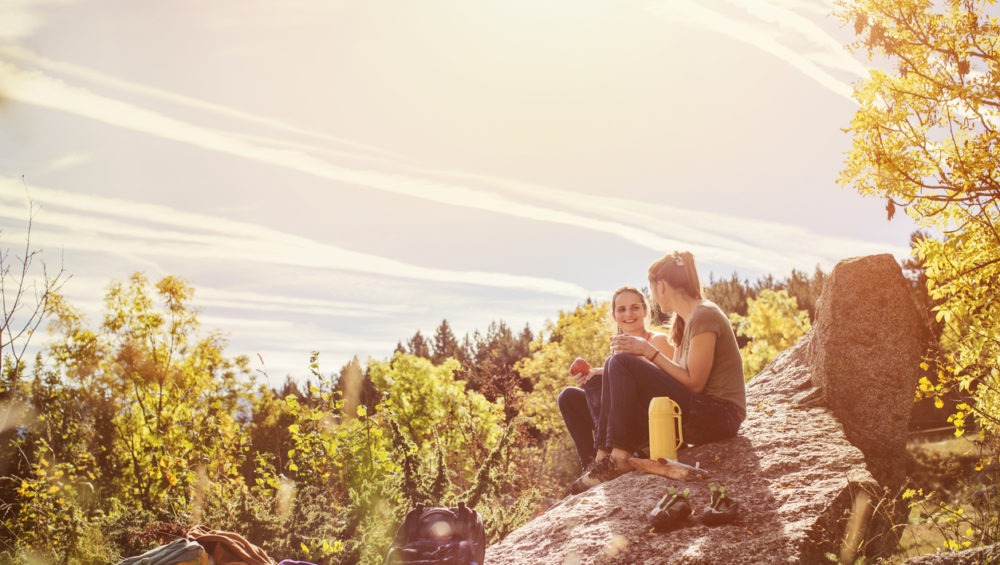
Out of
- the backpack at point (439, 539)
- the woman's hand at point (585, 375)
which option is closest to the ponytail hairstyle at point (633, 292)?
the woman's hand at point (585, 375)

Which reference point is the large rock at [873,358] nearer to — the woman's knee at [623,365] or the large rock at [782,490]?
the large rock at [782,490]

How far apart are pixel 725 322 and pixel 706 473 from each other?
2.99ft

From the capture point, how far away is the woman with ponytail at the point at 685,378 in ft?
13.5

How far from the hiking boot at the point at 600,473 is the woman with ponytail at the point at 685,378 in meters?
0.05

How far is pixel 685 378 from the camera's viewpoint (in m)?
4.12

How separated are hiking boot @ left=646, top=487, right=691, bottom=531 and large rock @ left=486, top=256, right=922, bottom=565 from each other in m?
0.05

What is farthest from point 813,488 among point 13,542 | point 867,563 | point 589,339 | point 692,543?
point 589,339

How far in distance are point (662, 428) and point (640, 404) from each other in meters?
0.20

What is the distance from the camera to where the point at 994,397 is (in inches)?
197

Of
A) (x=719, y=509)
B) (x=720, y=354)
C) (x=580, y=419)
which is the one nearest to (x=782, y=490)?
(x=719, y=509)

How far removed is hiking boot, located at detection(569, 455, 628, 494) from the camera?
4426 millimetres

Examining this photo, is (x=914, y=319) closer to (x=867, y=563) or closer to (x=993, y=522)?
(x=993, y=522)

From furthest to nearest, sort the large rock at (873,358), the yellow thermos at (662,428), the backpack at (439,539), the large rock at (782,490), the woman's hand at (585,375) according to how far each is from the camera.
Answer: the large rock at (873,358) → the woman's hand at (585,375) → the yellow thermos at (662,428) → the large rock at (782,490) → the backpack at (439,539)

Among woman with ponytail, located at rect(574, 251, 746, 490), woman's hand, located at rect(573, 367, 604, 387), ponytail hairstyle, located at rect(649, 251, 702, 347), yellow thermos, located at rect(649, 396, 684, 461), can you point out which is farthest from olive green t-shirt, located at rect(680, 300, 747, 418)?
woman's hand, located at rect(573, 367, 604, 387)
